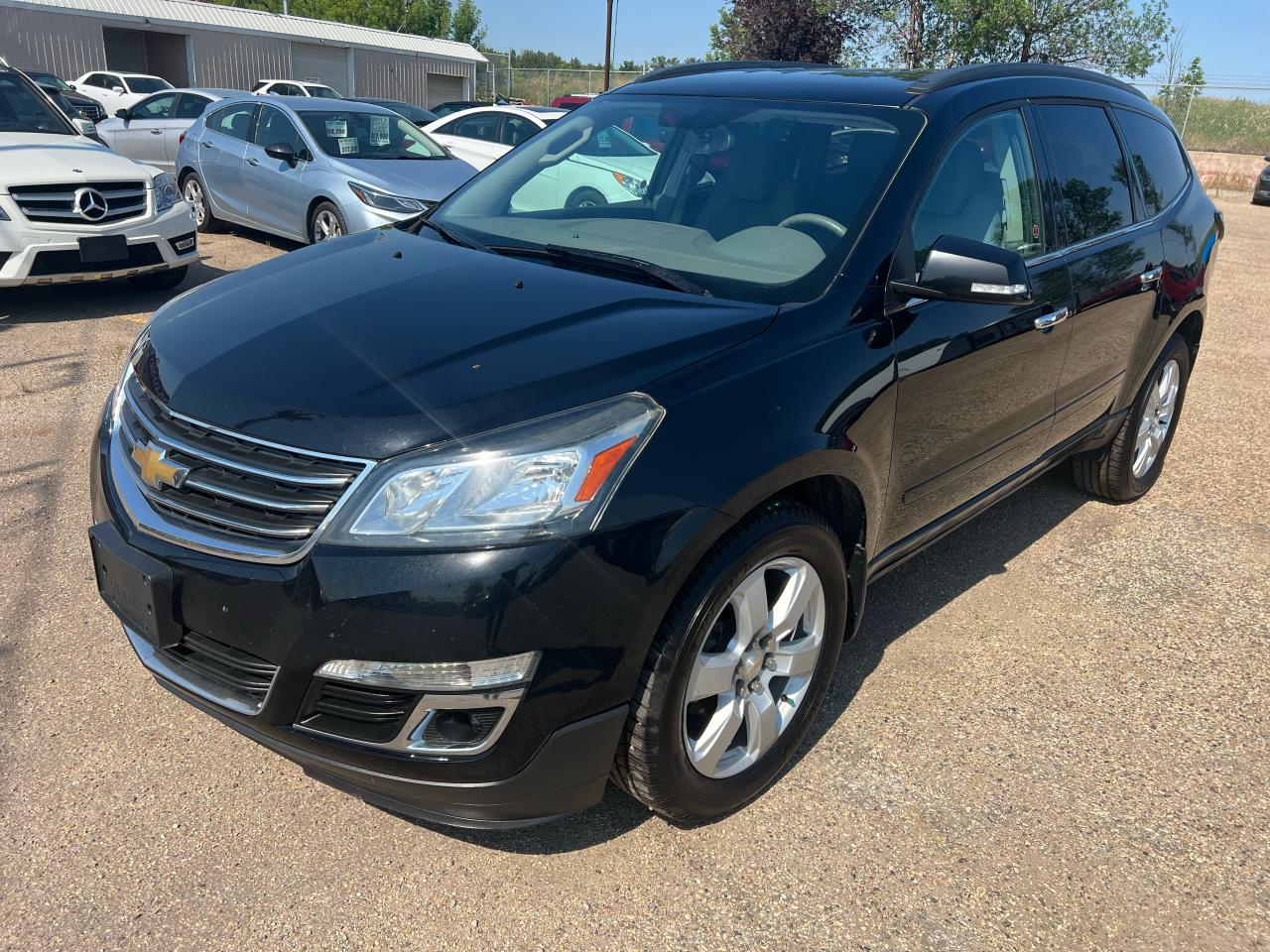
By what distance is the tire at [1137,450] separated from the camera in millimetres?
4539

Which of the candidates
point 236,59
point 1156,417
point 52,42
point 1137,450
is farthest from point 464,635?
point 236,59

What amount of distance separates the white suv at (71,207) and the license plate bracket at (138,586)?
5.23 meters

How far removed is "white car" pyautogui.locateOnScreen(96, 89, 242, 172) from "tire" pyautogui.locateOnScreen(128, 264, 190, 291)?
5.43m

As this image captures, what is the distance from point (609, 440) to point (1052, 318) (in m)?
2.03

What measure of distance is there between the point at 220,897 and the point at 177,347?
133 cm

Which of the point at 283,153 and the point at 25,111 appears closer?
the point at 25,111

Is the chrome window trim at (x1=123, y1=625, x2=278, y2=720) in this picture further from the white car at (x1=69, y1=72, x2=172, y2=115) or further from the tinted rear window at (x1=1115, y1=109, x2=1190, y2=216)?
the white car at (x1=69, y1=72, x2=172, y2=115)

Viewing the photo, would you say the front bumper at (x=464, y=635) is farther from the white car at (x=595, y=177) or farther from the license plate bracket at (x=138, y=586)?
the white car at (x=595, y=177)

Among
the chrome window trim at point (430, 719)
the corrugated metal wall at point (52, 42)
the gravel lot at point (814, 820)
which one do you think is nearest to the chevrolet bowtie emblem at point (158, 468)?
the chrome window trim at point (430, 719)

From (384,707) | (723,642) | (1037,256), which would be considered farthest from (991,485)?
(384,707)

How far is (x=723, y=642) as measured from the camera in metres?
2.43

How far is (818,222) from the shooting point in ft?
9.43

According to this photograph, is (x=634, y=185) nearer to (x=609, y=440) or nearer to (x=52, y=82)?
A: (x=609, y=440)

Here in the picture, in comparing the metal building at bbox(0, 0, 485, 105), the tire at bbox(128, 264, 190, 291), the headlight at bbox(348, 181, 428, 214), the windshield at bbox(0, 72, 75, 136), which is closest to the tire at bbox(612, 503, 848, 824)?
the headlight at bbox(348, 181, 428, 214)
